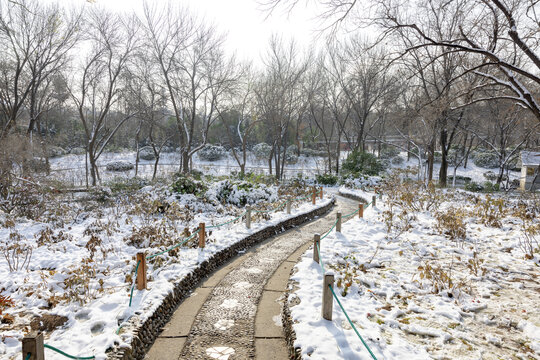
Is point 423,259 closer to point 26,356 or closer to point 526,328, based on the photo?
point 526,328

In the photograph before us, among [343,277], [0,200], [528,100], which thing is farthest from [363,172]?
[0,200]

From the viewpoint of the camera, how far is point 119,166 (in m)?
32.6

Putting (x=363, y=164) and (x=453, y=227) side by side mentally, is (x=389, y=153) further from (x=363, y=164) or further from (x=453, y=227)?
(x=453, y=227)

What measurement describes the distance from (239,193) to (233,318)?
953cm

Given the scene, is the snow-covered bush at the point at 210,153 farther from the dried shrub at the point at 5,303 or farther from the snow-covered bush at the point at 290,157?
the dried shrub at the point at 5,303

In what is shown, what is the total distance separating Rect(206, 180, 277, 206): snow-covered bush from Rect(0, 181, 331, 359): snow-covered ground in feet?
7.57

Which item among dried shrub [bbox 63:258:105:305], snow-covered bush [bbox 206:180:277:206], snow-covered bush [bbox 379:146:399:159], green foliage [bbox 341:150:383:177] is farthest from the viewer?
snow-covered bush [bbox 379:146:399:159]

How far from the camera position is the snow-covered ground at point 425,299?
3.82 meters

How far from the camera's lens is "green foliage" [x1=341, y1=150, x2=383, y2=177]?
25.7 metres

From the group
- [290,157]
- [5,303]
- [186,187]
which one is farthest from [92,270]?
[290,157]

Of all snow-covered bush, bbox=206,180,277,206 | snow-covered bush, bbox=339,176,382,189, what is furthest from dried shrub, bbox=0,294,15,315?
snow-covered bush, bbox=339,176,382,189

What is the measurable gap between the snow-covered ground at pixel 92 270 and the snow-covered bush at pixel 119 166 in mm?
22461

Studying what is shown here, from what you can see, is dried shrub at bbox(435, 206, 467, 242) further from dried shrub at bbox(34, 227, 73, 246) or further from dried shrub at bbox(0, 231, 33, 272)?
dried shrub at bbox(34, 227, 73, 246)

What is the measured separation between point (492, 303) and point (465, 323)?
2.91ft
